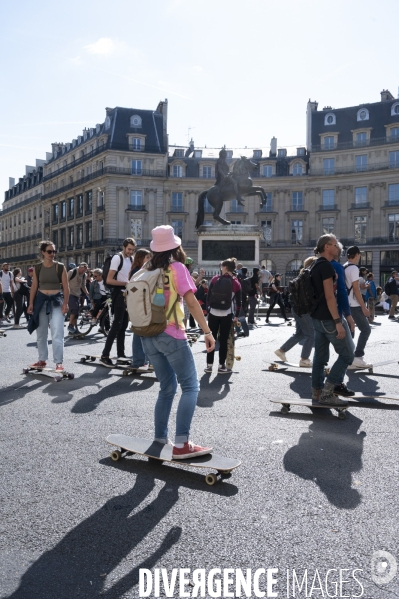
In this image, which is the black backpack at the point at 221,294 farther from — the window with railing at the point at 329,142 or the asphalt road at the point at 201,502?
the window with railing at the point at 329,142

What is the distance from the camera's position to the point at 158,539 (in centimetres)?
329

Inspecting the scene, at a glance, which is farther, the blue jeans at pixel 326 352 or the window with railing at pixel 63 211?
the window with railing at pixel 63 211

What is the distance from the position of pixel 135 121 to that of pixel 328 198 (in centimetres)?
2152

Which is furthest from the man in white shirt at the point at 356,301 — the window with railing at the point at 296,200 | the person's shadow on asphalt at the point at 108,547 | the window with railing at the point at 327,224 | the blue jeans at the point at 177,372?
the window with railing at the point at 296,200

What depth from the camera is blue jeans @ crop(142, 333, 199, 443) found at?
4.40m

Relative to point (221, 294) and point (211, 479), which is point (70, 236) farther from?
point (211, 479)

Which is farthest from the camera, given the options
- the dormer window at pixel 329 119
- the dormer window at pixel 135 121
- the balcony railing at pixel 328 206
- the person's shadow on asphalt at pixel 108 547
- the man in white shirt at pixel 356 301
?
the dormer window at pixel 135 121

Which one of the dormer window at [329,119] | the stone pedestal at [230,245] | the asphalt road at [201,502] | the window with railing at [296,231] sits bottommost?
the asphalt road at [201,502]

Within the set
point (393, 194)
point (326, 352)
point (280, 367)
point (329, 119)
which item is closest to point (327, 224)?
point (393, 194)

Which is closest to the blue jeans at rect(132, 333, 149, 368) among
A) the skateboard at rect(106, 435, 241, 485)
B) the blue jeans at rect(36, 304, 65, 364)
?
the blue jeans at rect(36, 304, 65, 364)

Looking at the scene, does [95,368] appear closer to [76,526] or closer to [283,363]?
[283,363]

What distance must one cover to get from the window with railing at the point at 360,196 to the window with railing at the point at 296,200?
5.68 m

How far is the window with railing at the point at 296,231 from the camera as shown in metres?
63.0

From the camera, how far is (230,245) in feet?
90.6
